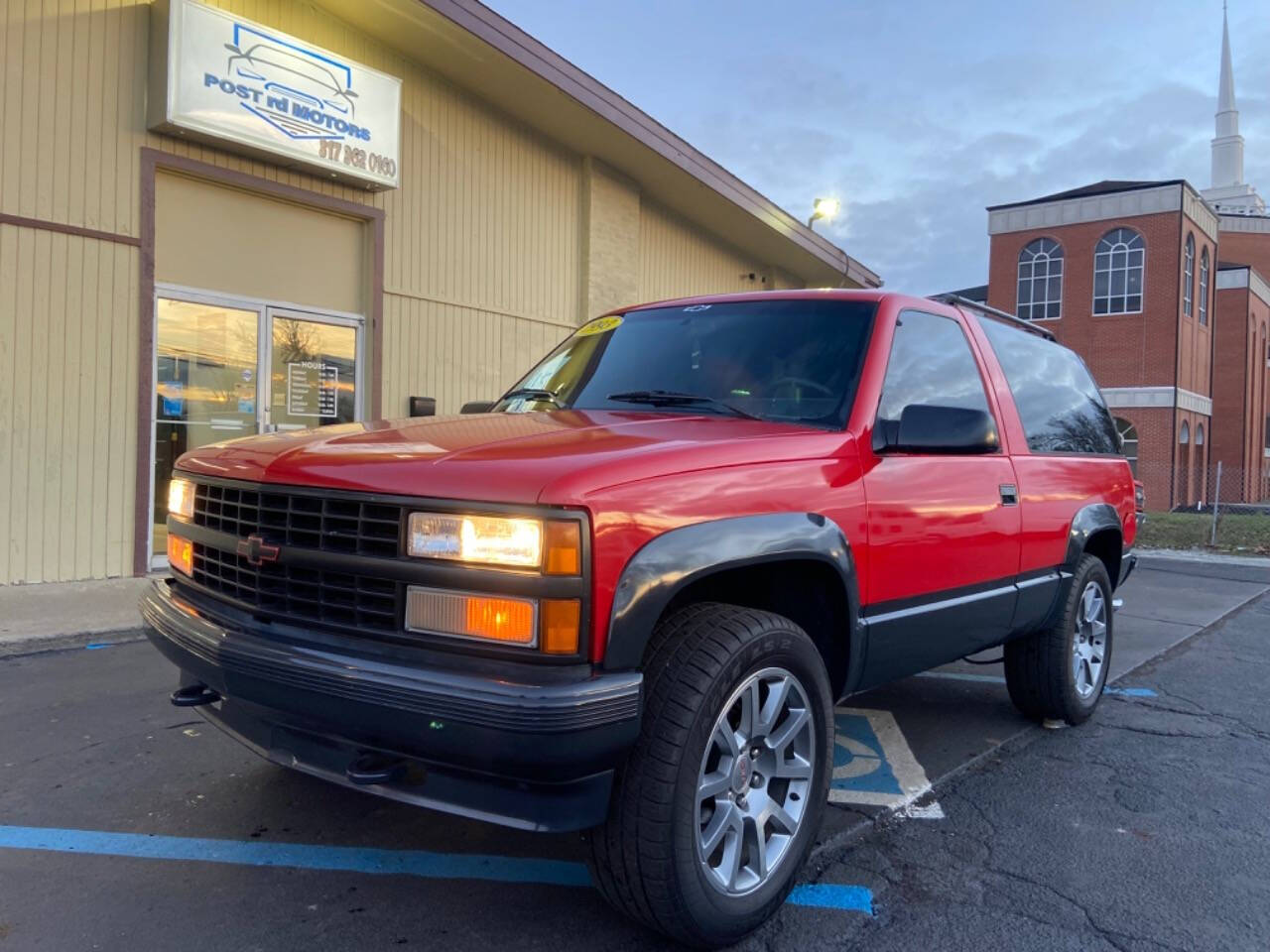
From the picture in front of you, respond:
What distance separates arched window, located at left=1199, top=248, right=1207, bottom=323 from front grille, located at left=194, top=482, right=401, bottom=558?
1557 inches

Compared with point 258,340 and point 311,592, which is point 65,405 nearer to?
point 258,340

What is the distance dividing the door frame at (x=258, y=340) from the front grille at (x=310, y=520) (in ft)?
19.9

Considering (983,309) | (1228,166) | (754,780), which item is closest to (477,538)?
(754,780)

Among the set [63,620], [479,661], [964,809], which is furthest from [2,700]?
[964,809]

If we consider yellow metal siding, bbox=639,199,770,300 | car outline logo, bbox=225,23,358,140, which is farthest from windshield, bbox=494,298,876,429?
yellow metal siding, bbox=639,199,770,300

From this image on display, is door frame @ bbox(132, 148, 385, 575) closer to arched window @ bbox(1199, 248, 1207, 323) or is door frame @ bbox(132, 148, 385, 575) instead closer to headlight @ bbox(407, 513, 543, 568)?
headlight @ bbox(407, 513, 543, 568)

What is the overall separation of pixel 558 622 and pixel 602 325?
241 centimetres

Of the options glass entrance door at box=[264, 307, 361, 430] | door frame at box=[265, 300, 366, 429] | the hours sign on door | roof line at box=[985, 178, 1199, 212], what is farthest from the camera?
roof line at box=[985, 178, 1199, 212]

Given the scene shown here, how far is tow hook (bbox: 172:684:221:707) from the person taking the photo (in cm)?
296

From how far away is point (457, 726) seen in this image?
2.23m

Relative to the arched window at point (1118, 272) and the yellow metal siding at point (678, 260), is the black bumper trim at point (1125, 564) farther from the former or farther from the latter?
the arched window at point (1118, 272)

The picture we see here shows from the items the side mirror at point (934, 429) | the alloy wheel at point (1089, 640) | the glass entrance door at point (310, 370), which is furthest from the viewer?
the glass entrance door at point (310, 370)

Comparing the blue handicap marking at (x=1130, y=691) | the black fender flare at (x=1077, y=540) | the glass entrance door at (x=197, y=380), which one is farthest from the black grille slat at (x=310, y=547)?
the glass entrance door at (x=197, y=380)

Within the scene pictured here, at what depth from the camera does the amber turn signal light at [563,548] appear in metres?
2.27
